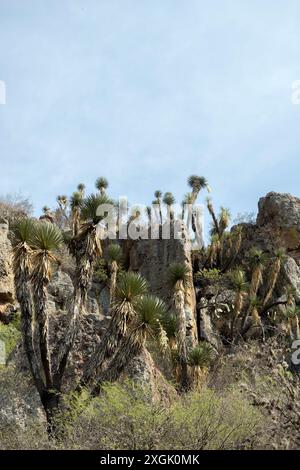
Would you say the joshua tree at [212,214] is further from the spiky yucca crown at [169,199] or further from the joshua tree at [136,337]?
the joshua tree at [136,337]

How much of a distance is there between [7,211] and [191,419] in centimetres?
2454

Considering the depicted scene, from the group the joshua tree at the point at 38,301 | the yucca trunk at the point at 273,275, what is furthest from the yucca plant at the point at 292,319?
the joshua tree at the point at 38,301

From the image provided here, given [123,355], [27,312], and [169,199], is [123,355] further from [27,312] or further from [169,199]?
[169,199]

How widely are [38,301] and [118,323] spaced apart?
169cm

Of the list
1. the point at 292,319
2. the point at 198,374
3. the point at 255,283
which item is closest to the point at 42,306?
the point at 198,374

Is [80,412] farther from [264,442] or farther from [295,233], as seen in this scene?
[295,233]

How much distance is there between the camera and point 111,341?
11.6 metres

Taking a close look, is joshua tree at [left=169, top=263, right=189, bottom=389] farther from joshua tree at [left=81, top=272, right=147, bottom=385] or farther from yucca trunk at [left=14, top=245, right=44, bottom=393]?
yucca trunk at [left=14, top=245, right=44, bottom=393]

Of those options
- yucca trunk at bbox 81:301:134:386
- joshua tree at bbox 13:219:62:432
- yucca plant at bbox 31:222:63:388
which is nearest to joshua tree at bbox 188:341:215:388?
yucca trunk at bbox 81:301:134:386

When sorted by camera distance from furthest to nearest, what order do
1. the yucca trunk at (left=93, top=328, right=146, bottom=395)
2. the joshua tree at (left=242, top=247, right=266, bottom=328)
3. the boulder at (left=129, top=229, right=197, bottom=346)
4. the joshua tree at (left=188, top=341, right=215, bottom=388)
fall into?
the boulder at (left=129, top=229, right=197, bottom=346)
the joshua tree at (left=242, top=247, right=266, bottom=328)
the joshua tree at (left=188, top=341, right=215, bottom=388)
the yucca trunk at (left=93, top=328, right=146, bottom=395)

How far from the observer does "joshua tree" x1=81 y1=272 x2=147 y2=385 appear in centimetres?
1156

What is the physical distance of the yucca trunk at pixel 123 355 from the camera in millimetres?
11273

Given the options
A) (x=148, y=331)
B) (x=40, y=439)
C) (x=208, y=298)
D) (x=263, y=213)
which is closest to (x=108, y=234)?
(x=208, y=298)

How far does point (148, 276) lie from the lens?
29172 millimetres
